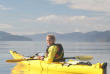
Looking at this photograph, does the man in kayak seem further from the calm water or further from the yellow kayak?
the calm water

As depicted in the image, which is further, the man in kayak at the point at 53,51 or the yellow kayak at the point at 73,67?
the man in kayak at the point at 53,51

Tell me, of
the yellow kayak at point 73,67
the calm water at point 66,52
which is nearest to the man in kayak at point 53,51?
the yellow kayak at point 73,67

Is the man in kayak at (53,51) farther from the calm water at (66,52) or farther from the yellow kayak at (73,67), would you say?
the calm water at (66,52)

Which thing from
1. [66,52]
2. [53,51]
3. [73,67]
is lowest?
[73,67]

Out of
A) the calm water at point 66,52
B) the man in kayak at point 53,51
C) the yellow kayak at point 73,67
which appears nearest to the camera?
the yellow kayak at point 73,67

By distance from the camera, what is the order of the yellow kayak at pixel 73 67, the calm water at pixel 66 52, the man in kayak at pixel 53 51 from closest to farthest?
the yellow kayak at pixel 73 67 < the man in kayak at pixel 53 51 < the calm water at pixel 66 52

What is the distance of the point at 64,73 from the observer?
13.2m

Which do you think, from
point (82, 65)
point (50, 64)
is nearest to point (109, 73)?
point (82, 65)

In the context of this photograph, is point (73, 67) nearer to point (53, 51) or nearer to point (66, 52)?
point (53, 51)

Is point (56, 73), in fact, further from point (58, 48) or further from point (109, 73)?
point (109, 73)

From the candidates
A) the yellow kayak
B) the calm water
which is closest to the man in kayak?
the yellow kayak

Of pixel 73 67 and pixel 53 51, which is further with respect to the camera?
pixel 53 51

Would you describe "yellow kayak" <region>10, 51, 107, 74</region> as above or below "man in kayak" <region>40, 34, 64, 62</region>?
below

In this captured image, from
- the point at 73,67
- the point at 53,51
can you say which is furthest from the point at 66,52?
the point at 73,67
